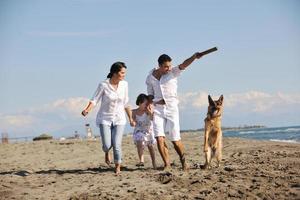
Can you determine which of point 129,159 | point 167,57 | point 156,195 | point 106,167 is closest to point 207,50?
point 167,57

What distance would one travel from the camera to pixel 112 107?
8531mm

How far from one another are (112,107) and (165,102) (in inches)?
41.1

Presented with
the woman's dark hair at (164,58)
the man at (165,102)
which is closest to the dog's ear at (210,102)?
the man at (165,102)

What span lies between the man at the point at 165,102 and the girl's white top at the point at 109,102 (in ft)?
2.11

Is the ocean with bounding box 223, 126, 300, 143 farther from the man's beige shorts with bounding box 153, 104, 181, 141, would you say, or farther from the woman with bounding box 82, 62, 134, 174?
the woman with bounding box 82, 62, 134, 174

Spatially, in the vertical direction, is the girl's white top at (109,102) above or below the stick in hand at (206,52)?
below

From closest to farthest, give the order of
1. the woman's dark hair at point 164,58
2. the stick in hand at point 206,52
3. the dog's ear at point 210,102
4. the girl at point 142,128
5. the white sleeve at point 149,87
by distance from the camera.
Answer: the stick in hand at point 206,52, the dog's ear at point 210,102, the woman's dark hair at point 164,58, the white sleeve at point 149,87, the girl at point 142,128

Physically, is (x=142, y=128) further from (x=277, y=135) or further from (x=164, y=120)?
(x=277, y=135)

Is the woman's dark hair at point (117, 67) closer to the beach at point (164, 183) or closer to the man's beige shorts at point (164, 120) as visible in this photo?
the man's beige shorts at point (164, 120)

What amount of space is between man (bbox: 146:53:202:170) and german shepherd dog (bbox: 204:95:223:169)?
0.47 metres

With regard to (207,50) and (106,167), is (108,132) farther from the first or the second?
(207,50)

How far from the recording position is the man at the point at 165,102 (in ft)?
26.8

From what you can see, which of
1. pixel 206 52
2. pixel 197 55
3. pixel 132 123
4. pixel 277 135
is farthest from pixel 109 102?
pixel 277 135

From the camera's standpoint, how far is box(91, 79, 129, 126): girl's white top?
846 centimetres
